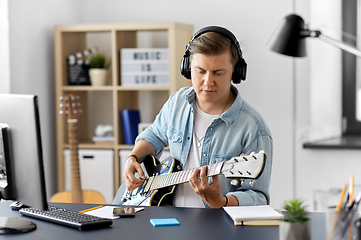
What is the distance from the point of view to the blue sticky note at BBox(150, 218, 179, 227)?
1.20 metres

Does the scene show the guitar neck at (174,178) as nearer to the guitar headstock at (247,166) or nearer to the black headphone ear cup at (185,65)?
the guitar headstock at (247,166)

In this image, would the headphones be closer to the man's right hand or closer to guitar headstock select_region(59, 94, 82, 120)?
the man's right hand

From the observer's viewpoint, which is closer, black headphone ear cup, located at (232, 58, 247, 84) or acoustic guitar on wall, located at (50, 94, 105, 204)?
black headphone ear cup, located at (232, 58, 247, 84)

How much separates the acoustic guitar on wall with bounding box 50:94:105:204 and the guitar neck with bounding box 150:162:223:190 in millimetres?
1204

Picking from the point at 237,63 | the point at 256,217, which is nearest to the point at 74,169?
the point at 237,63

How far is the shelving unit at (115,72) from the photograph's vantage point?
2975 mm

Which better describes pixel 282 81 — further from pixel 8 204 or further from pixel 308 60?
pixel 8 204

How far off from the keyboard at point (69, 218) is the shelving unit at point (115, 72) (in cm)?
174

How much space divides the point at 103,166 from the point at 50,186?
45cm

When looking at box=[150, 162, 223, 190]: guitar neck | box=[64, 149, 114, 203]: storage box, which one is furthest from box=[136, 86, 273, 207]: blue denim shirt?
box=[64, 149, 114, 203]: storage box

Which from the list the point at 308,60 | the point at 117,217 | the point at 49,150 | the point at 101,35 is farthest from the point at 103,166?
the point at 117,217

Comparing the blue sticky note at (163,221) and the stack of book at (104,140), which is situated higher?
the stack of book at (104,140)

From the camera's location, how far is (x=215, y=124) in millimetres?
1631

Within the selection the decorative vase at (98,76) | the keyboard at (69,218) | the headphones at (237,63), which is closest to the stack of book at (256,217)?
the keyboard at (69,218)
